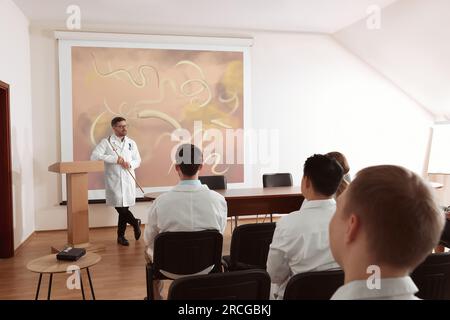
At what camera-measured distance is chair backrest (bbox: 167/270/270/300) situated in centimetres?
151

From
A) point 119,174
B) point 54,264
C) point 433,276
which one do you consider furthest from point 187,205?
point 119,174

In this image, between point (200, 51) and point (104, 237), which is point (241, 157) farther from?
point (104, 237)

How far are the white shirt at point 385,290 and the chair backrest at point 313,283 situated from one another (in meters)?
0.77

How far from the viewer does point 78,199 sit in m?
4.76

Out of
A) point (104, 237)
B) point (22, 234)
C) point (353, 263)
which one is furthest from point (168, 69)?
point (353, 263)

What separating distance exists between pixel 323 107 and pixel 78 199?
4.34 m

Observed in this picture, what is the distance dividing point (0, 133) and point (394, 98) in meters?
6.29

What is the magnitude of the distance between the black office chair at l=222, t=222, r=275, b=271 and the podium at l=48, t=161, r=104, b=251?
8.77 ft

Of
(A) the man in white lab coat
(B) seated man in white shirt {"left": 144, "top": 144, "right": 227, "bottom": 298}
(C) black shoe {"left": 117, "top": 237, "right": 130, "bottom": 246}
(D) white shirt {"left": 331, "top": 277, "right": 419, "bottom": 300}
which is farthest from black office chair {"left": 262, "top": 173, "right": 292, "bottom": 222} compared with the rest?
Answer: (D) white shirt {"left": 331, "top": 277, "right": 419, "bottom": 300}

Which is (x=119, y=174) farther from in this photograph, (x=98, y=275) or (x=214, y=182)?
(x=98, y=275)

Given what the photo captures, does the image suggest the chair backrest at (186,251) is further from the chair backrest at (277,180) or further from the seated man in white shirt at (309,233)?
the chair backrest at (277,180)

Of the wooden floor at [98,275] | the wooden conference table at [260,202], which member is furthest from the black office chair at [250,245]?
the wooden conference table at [260,202]

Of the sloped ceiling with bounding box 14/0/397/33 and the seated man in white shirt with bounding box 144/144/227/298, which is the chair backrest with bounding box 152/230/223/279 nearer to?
the seated man in white shirt with bounding box 144/144/227/298

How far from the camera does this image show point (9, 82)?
483 centimetres
